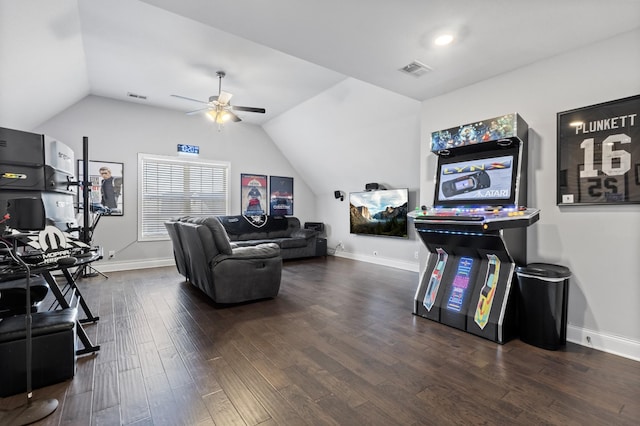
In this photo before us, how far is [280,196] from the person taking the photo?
7.79 meters

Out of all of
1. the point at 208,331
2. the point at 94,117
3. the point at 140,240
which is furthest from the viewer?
the point at 140,240

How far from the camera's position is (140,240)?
5836 mm

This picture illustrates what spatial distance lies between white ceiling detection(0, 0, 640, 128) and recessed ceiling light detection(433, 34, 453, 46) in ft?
0.18

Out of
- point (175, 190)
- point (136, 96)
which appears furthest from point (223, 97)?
point (175, 190)

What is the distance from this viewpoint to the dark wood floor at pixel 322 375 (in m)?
1.61

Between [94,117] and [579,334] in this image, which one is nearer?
[579,334]

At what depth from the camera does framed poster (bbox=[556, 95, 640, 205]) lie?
88.6 inches

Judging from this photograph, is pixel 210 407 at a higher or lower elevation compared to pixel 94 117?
lower

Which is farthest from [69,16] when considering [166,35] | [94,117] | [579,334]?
[579,334]

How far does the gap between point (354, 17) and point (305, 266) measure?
15.3ft

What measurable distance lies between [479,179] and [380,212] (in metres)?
3.38

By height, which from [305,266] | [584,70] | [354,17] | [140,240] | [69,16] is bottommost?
[305,266]

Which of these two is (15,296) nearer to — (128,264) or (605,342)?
(128,264)

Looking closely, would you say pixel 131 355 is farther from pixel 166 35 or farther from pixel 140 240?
pixel 140 240
